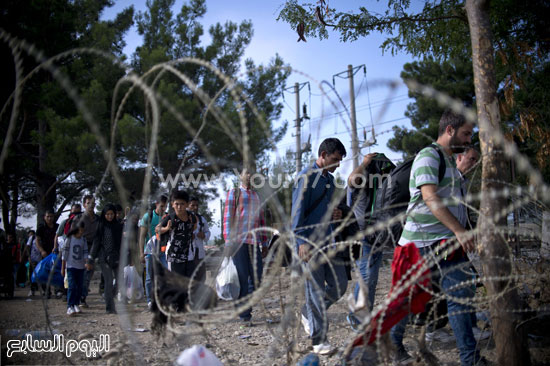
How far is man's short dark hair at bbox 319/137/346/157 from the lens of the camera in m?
3.16

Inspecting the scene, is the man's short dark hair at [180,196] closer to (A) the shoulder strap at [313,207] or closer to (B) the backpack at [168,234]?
(B) the backpack at [168,234]

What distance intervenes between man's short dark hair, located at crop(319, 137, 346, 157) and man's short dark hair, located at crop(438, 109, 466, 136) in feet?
2.77

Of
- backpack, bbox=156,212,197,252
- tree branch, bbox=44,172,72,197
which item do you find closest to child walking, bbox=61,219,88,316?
backpack, bbox=156,212,197,252

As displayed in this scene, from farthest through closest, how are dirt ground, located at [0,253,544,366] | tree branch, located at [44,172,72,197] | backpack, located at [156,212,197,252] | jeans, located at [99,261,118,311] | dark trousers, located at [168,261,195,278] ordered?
tree branch, located at [44,172,72,197] < jeans, located at [99,261,118,311] < backpack, located at [156,212,197,252] < dark trousers, located at [168,261,195,278] < dirt ground, located at [0,253,544,366]

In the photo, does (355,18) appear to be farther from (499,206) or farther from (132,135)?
(132,135)

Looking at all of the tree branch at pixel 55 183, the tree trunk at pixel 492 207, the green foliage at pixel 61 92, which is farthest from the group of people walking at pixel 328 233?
the tree branch at pixel 55 183

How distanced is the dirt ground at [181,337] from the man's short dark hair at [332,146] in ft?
3.16

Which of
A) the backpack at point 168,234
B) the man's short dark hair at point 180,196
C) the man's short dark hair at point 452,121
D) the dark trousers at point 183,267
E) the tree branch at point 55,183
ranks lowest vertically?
the dark trousers at point 183,267

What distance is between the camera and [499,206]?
2.30 m

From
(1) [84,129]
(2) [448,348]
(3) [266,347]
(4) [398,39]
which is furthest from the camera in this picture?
(1) [84,129]

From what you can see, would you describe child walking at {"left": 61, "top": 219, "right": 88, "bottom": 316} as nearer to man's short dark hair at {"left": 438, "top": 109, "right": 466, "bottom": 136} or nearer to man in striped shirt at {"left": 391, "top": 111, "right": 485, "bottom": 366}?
man in striped shirt at {"left": 391, "top": 111, "right": 485, "bottom": 366}

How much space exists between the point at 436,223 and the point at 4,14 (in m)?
11.7

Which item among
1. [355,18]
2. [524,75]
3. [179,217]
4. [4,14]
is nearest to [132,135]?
[4,14]

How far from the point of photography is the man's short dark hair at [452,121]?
2.39m
